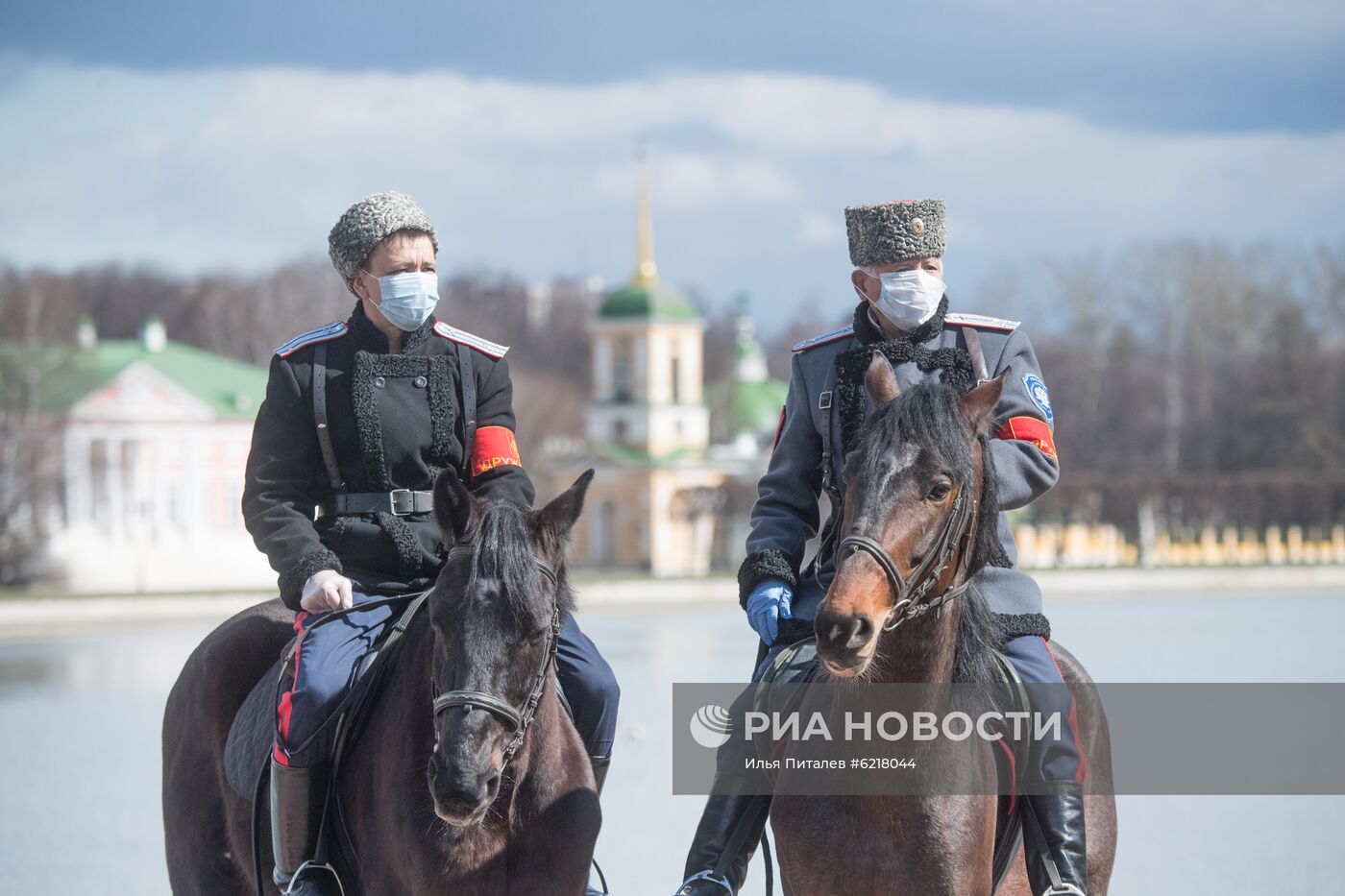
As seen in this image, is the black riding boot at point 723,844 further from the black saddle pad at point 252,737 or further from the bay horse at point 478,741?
the black saddle pad at point 252,737

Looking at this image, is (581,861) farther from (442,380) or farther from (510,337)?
(510,337)

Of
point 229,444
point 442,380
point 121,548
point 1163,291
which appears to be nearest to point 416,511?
point 442,380

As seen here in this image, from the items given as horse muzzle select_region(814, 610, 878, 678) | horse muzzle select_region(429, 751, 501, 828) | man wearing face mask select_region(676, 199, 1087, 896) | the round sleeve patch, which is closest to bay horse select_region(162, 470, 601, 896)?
horse muzzle select_region(429, 751, 501, 828)

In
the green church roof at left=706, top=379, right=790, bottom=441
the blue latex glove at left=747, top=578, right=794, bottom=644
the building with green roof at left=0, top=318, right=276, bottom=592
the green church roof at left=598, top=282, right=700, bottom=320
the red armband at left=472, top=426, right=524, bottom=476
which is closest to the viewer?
the blue latex glove at left=747, top=578, right=794, bottom=644

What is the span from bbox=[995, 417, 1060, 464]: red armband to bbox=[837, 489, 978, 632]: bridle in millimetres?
535

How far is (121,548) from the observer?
167ft

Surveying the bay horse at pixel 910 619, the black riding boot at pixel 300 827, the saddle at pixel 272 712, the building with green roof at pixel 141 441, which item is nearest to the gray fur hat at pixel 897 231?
the bay horse at pixel 910 619

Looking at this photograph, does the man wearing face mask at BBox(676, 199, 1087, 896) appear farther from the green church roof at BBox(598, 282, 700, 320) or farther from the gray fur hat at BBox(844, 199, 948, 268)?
the green church roof at BBox(598, 282, 700, 320)

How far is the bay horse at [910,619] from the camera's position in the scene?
4.05 m

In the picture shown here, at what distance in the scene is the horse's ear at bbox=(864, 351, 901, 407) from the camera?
14.6 feet

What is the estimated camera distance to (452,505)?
15.4 feet

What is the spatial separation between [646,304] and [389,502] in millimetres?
67029

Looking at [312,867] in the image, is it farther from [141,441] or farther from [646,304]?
[646,304]

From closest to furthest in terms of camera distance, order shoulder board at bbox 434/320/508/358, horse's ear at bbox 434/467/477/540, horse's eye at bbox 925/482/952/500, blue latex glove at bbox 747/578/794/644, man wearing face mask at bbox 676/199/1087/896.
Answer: horse's eye at bbox 925/482/952/500 < horse's ear at bbox 434/467/477/540 < man wearing face mask at bbox 676/199/1087/896 < blue latex glove at bbox 747/578/794/644 < shoulder board at bbox 434/320/508/358
